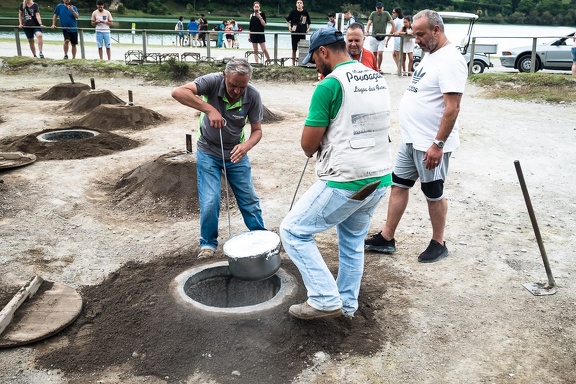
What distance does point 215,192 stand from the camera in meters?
4.97

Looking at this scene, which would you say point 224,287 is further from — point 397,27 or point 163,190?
point 397,27

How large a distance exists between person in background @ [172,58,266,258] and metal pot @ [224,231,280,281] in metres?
0.81

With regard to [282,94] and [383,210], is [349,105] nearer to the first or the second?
[383,210]

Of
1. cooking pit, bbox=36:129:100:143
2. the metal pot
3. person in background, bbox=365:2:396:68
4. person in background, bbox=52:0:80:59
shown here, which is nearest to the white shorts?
person in background, bbox=365:2:396:68

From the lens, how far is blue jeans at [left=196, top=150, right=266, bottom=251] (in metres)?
4.97

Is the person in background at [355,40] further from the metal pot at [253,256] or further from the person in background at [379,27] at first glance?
the person in background at [379,27]

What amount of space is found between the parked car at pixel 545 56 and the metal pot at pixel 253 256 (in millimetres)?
16913

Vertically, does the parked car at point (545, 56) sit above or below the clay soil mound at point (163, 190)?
above

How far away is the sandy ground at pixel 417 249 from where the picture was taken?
3.71 m

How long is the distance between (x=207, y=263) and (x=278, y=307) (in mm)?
1050

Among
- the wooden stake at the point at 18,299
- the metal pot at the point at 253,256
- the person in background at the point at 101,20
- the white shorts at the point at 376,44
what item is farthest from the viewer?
the person in background at the point at 101,20

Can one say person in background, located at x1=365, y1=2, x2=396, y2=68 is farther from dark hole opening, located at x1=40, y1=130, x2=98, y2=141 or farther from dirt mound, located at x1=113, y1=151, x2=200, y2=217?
dirt mound, located at x1=113, y1=151, x2=200, y2=217

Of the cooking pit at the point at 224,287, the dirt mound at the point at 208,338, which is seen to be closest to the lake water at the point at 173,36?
the cooking pit at the point at 224,287

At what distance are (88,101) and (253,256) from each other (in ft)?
31.1
